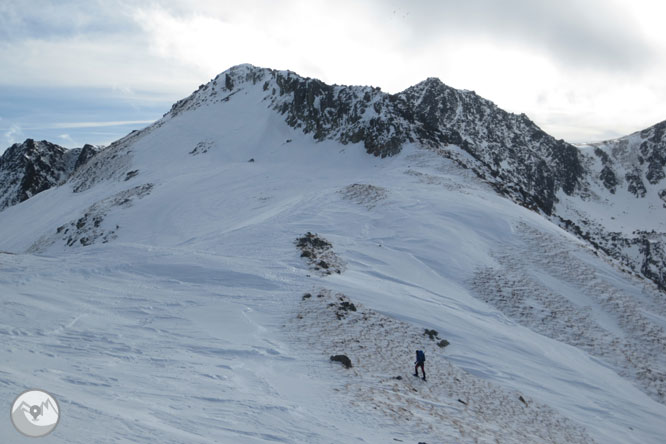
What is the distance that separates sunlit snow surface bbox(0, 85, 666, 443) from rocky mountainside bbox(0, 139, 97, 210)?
233 feet

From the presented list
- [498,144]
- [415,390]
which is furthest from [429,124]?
[415,390]

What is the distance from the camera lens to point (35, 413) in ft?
23.5

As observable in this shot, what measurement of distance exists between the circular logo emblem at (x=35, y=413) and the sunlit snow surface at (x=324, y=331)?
258mm

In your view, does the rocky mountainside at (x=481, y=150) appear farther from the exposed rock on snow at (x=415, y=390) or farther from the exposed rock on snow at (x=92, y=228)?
the exposed rock on snow at (x=415, y=390)

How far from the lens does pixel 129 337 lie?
13375mm

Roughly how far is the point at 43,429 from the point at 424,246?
2241 cm

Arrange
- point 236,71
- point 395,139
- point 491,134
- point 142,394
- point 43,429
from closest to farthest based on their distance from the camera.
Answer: point 43,429 < point 142,394 < point 395,139 < point 236,71 < point 491,134

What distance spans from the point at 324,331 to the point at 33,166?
357 feet

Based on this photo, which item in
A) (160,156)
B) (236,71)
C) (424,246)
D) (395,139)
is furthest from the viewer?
(236,71)

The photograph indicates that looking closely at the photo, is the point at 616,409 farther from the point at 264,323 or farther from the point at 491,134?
the point at 491,134

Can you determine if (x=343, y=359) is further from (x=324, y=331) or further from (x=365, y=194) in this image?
(x=365, y=194)

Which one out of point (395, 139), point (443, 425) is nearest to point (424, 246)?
point (443, 425)

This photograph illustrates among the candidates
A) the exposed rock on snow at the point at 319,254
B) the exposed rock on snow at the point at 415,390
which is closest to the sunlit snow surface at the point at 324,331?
the exposed rock on snow at the point at 415,390

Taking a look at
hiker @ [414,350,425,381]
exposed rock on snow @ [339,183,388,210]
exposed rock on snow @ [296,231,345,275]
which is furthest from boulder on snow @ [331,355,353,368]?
exposed rock on snow @ [339,183,388,210]
